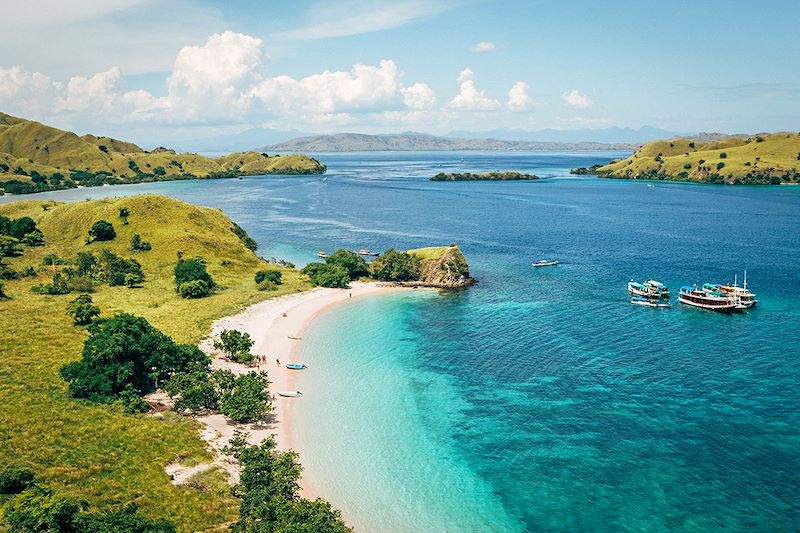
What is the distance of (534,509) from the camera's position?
4303 centimetres

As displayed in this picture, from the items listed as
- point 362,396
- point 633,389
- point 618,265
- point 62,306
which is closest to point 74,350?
point 62,306

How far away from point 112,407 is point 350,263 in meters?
63.5

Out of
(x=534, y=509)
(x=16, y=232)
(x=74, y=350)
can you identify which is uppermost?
(x=16, y=232)

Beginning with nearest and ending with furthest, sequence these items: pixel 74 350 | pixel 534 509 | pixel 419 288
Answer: pixel 534 509 < pixel 74 350 < pixel 419 288

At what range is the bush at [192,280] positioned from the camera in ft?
320

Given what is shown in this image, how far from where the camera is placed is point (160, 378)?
2477 inches

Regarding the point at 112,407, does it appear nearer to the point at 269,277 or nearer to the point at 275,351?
the point at 275,351

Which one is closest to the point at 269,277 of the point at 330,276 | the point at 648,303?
the point at 330,276

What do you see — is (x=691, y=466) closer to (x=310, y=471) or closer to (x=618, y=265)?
(x=310, y=471)

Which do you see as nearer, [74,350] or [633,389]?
[633,389]

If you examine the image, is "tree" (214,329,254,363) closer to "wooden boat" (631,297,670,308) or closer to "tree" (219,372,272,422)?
"tree" (219,372,272,422)

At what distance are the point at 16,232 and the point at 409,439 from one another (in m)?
128

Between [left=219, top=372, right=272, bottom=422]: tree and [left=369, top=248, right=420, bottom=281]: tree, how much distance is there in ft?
184

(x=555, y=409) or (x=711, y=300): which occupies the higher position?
(x=711, y=300)
